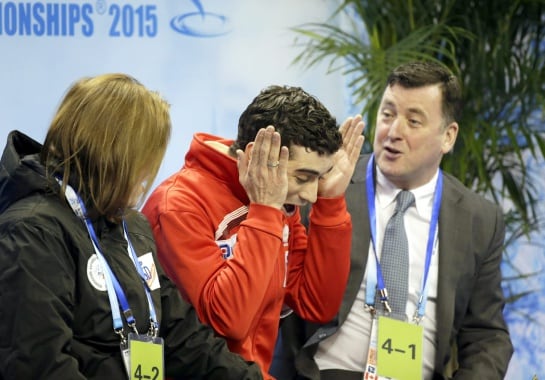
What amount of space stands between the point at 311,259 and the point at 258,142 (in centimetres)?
55

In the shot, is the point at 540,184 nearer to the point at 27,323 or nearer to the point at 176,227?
the point at 176,227

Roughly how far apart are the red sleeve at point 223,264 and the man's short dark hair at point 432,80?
0.91 metres

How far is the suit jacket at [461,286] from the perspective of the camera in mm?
3031

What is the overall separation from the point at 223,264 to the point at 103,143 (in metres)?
0.59

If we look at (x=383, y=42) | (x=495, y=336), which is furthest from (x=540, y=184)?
(x=495, y=336)

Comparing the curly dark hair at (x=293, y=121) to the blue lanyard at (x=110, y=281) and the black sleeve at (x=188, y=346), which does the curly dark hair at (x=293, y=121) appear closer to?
the black sleeve at (x=188, y=346)

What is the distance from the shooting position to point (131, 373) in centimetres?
215

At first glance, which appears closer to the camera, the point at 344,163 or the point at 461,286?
the point at 344,163

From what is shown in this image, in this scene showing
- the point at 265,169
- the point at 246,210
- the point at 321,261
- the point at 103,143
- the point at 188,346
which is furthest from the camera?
the point at 321,261

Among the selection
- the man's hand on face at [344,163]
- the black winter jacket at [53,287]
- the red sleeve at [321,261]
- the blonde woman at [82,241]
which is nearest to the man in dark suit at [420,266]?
the red sleeve at [321,261]

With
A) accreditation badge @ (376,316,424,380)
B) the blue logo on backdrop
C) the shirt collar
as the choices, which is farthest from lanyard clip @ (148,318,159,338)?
the blue logo on backdrop

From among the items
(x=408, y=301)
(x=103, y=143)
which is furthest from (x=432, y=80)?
(x=103, y=143)

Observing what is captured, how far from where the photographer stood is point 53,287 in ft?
6.53

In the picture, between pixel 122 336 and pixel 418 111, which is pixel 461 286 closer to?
pixel 418 111
